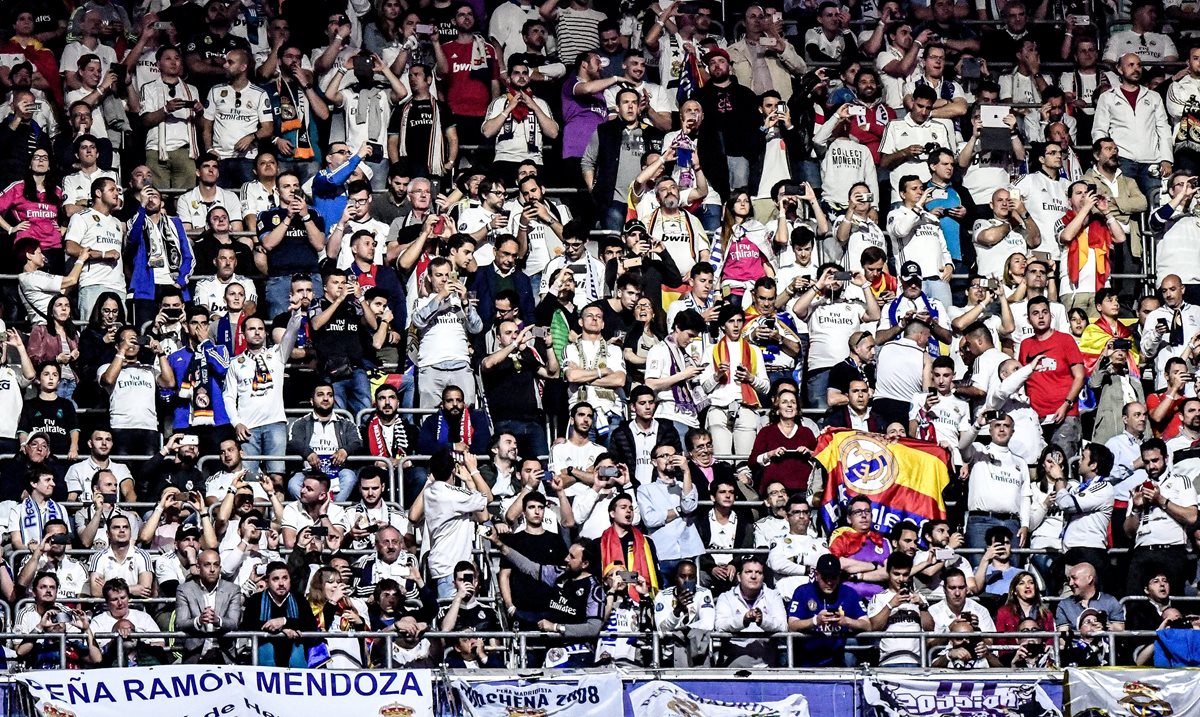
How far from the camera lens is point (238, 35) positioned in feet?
80.5

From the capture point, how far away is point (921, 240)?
2284 centimetres

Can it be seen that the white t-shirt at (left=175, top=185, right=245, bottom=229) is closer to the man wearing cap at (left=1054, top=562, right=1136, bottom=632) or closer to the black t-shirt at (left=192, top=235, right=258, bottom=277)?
the black t-shirt at (left=192, top=235, right=258, bottom=277)

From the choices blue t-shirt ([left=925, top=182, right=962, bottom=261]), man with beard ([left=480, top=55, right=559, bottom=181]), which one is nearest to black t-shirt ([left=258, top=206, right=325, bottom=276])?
man with beard ([left=480, top=55, right=559, bottom=181])

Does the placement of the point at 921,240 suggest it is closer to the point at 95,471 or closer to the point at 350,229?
the point at 350,229

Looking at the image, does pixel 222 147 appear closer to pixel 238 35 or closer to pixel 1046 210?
pixel 238 35

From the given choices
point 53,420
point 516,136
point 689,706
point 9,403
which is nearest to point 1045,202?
point 516,136

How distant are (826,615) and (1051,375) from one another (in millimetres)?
4482

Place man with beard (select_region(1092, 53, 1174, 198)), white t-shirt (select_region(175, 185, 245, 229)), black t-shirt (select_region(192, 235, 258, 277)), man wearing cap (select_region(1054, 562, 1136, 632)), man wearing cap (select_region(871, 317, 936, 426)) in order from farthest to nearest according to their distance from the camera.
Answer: man with beard (select_region(1092, 53, 1174, 198)) < white t-shirt (select_region(175, 185, 245, 229)) < black t-shirt (select_region(192, 235, 258, 277)) < man wearing cap (select_region(871, 317, 936, 426)) < man wearing cap (select_region(1054, 562, 1136, 632))

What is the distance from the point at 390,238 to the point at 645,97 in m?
2.94

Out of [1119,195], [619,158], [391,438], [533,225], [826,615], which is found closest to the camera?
[826,615]

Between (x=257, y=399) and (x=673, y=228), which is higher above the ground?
(x=673, y=228)

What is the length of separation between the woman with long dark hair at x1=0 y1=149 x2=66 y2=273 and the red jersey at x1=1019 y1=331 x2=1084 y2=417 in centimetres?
897

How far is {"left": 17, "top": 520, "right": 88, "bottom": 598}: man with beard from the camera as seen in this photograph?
744 inches

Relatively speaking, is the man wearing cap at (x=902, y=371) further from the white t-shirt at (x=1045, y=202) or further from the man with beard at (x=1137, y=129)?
the man with beard at (x=1137, y=129)
